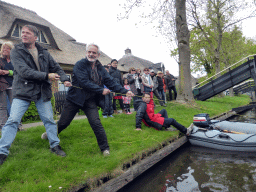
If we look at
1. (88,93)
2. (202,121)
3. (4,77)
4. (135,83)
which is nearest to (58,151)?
(88,93)

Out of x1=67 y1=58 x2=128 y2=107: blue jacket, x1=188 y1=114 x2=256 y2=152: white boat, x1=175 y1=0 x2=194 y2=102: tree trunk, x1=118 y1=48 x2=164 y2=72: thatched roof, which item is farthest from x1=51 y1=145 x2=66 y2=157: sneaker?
x1=118 y1=48 x2=164 y2=72: thatched roof

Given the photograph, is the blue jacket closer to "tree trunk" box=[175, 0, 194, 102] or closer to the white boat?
the white boat

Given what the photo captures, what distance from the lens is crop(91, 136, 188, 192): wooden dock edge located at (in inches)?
100

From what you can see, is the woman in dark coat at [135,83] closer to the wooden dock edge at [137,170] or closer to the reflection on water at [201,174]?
the wooden dock edge at [137,170]

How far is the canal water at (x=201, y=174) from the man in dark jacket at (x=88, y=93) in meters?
1.00

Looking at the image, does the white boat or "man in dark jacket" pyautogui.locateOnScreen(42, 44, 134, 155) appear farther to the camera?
the white boat

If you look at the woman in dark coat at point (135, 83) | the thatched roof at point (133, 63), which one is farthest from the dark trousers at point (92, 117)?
the thatched roof at point (133, 63)

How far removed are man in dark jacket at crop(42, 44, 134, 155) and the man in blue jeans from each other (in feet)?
0.85

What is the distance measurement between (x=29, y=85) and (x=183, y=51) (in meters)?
9.30

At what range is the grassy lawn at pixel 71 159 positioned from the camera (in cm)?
235

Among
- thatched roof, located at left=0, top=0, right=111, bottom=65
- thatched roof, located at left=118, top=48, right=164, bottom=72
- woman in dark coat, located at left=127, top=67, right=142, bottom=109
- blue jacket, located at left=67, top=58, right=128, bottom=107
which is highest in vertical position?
thatched roof, located at left=118, top=48, right=164, bottom=72

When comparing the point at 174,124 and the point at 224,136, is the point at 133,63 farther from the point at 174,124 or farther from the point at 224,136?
the point at 224,136

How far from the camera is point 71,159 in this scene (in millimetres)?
3029

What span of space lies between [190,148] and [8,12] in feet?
55.1
